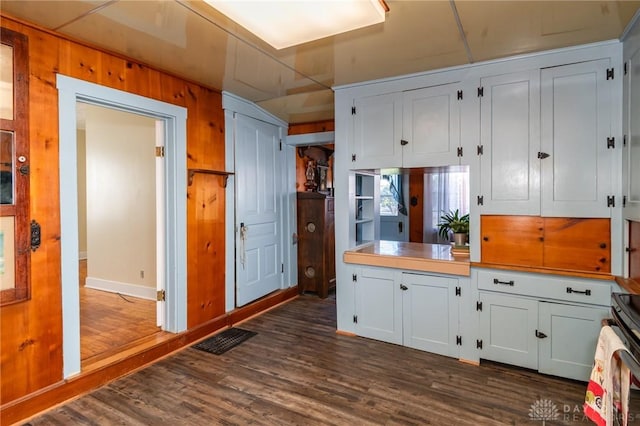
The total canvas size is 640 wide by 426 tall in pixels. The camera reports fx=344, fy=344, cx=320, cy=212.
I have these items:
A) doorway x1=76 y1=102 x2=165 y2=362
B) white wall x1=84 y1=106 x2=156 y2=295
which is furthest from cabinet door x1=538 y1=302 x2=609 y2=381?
white wall x1=84 y1=106 x2=156 y2=295

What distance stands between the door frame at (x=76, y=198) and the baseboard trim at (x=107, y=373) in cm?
9

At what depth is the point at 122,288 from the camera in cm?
462

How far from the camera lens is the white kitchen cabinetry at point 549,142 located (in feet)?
7.99

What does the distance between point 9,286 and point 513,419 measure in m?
3.16

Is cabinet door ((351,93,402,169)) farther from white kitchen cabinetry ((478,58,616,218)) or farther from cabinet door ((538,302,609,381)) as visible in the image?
cabinet door ((538,302,609,381))

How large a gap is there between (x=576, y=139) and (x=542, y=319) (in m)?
1.35

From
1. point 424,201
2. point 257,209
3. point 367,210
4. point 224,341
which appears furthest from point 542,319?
point 424,201

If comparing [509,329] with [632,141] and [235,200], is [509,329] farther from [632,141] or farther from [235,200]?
[235,200]

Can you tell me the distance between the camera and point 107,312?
12.7 feet

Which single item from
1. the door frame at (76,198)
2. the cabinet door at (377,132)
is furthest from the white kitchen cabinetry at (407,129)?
the door frame at (76,198)

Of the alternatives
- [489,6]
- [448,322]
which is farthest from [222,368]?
[489,6]

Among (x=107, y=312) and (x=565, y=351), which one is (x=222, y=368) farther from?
(x=565, y=351)

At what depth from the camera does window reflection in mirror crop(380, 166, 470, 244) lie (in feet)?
18.6

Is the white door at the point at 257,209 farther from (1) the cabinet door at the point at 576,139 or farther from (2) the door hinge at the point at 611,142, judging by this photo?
(2) the door hinge at the point at 611,142
